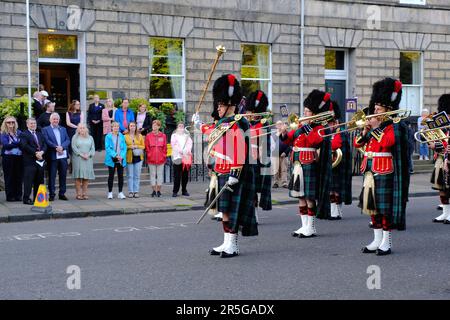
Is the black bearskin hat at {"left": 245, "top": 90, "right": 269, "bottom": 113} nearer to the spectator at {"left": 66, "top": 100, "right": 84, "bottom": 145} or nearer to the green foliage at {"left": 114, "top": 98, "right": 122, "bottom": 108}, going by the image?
the spectator at {"left": 66, "top": 100, "right": 84, "bottom": 145}

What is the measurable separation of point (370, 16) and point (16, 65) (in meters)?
12.5

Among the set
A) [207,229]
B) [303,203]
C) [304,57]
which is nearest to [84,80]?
[304,57]

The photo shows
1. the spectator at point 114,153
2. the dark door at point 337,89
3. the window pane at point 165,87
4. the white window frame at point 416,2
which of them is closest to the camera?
the spectator at point 114,153

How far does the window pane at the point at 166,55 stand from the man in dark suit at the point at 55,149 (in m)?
6.67

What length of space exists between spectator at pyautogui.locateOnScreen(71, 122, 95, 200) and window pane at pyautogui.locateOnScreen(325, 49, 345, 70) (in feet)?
38.2

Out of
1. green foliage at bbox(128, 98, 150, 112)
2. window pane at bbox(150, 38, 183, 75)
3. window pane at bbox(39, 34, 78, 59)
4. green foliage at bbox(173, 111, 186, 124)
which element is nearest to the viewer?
green foliage at bbox(128, 98, 150, 112)

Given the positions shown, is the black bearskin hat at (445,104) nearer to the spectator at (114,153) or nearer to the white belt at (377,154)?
the white belt at (377,154)

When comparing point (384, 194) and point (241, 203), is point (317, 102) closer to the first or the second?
point (384, 194)

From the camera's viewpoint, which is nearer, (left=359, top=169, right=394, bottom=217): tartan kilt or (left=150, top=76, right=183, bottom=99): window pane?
(left=359, top=169, right=394, bottom=217): tartan kilt

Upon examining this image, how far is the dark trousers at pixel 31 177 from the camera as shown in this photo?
1390 cm

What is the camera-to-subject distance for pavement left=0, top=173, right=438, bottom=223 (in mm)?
12680

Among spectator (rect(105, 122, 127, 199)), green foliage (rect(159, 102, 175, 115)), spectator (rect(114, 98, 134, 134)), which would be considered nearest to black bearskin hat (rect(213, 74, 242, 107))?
spectator (rect(105, 122, 127, 199))

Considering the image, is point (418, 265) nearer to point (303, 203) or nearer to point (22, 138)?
point (303, 203)

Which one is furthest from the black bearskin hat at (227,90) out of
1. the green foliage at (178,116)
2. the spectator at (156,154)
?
the green foliage at (178,116)
